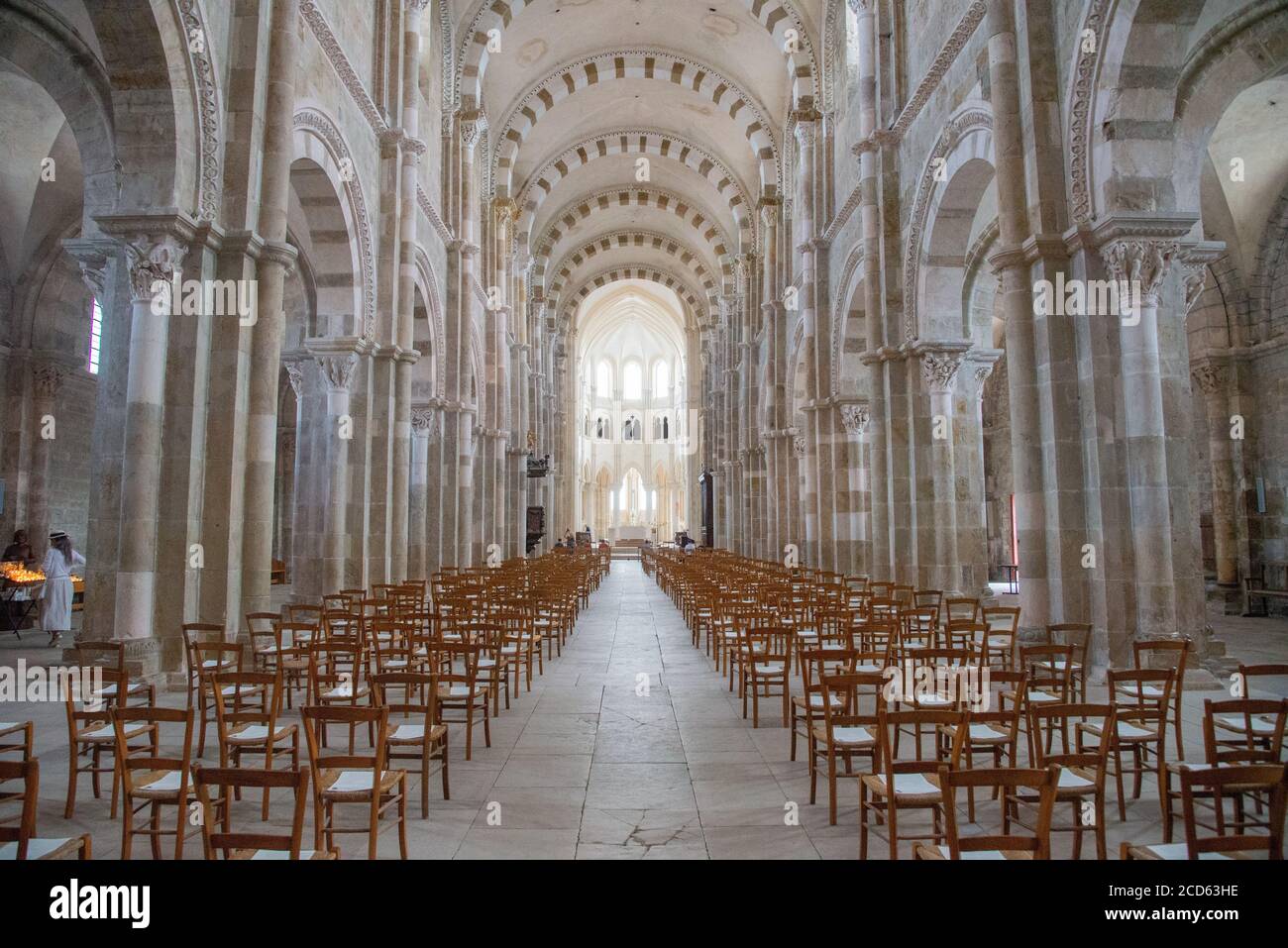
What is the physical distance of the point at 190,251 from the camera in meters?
9.52

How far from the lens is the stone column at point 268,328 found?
1028 cm

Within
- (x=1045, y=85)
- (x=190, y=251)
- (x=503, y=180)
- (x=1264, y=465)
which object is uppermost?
(x=503, y=180)

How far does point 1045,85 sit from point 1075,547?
5635 millimetres

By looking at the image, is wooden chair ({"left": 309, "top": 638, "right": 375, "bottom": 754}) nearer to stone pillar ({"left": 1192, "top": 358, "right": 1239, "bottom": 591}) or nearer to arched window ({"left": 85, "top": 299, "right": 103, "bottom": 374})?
arched window ({"left": 85, "top": 299, "right": 103, "bottom": 374})

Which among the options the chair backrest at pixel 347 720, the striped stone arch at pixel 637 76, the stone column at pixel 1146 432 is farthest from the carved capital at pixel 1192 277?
A: the striped stone arch at pixel 637 76

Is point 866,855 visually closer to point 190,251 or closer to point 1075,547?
point 1075,547

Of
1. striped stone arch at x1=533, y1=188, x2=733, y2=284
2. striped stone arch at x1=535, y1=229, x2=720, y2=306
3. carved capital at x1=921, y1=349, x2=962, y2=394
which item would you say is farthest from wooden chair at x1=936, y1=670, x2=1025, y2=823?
striped stone arch at x1=535, y1=229, x2=720, y2=306

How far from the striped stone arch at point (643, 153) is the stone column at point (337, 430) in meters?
21.7

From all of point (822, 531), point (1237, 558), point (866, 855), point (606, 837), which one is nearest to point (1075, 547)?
point (866, 855)

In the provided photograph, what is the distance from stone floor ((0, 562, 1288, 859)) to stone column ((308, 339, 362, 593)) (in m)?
6.32

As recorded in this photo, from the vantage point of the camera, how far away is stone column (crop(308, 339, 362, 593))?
48.1 feet

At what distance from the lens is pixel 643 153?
35656 millimetres

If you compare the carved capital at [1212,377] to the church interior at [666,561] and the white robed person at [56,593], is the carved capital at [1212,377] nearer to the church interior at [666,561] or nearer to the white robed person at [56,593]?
the church interior at [666,561]

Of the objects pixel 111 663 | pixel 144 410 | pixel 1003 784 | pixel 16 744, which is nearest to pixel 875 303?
pixel 144 410
